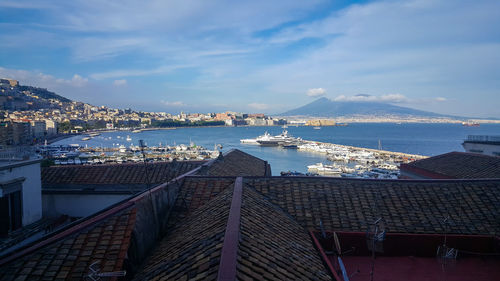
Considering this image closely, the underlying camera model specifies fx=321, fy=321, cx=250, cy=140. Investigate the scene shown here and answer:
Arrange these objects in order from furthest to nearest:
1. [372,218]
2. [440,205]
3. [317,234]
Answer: [440,205] < [372,218] < [317,234]

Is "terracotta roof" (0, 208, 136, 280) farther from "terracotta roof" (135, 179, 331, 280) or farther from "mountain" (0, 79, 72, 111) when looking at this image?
"mountain" (0, 79, 72, 111)

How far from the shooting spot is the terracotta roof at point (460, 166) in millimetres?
8867

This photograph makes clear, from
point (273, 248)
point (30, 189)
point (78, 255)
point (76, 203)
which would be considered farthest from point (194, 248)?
point (76, 203)

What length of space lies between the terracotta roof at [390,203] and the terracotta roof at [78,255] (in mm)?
2162

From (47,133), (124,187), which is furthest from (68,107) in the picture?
(124,187)

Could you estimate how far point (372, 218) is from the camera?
4230 millimetres

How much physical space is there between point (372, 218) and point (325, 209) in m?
0.61

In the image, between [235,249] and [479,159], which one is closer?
[235,249]

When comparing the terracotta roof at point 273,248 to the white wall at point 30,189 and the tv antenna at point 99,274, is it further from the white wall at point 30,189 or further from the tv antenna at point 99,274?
the white wall at point 30,189

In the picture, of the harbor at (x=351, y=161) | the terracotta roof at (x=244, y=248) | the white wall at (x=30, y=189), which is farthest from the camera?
the harbor at (x=351, y=161)

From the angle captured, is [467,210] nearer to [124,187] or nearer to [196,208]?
[196,208]

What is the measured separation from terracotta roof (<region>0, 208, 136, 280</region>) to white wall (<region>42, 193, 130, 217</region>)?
3.96 metres

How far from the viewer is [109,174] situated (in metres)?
8.02

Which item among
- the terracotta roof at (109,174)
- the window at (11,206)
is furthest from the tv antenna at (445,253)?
the window at (11,206)
